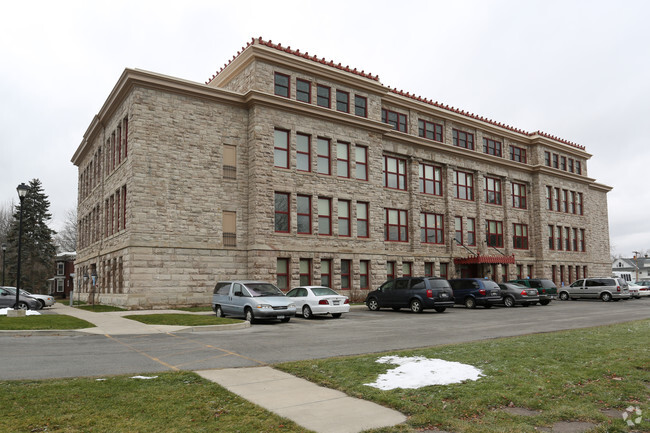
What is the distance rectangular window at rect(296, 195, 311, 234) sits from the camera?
30.9m

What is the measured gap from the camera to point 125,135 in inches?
1166

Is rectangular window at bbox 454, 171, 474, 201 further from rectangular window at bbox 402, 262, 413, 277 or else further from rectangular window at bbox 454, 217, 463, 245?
rectangular window at bbox 402, 262, 413, 277

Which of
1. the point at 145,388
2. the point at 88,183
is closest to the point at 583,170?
the point at 88,183

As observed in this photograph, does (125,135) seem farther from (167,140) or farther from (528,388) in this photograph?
(528,388)

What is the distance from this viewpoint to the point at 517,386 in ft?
23.7

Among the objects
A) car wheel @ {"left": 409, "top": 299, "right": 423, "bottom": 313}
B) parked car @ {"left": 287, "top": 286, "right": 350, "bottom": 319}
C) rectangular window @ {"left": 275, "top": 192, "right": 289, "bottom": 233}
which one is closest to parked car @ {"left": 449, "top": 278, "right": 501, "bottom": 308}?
car wheel @ {"left": 409, "top": 299, "right": 423, "bottom": 313}

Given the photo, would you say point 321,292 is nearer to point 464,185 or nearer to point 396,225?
point 396,225

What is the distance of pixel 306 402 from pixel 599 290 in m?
35.3

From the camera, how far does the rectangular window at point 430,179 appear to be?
39500 millimetres

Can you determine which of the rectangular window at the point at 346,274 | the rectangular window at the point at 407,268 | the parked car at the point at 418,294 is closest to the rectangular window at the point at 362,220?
the rectangular window at the point at 346,274

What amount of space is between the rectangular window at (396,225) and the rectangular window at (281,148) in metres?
9.79

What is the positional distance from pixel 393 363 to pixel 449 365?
1.01 meters

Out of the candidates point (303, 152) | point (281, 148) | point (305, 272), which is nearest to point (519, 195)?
point (303, 152)

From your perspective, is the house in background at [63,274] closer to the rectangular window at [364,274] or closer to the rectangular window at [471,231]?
Result: the rectangular window at [364,274]
